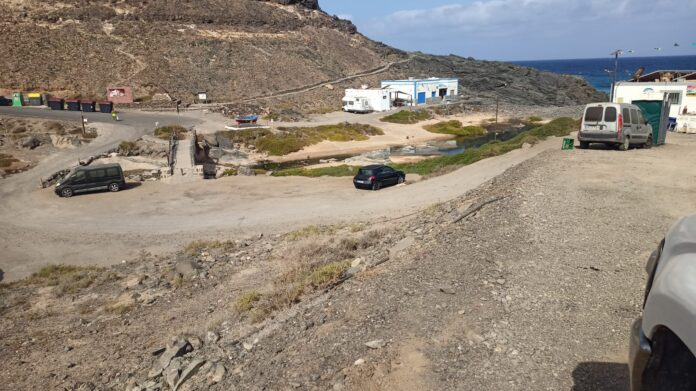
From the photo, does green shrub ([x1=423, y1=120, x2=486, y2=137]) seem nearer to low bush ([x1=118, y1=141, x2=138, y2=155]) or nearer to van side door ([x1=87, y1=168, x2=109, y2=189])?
low bush ([x1=118, y1=141, x2=138, y2=155])

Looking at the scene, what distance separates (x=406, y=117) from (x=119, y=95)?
4535 cm

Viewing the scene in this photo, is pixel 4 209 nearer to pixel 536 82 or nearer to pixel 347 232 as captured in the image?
pixel 347 232

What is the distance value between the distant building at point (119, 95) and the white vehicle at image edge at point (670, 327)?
3167 inches

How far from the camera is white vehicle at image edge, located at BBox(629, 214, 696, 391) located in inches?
115

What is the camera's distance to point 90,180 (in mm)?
30469

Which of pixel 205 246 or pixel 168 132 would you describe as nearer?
pixel 205 246

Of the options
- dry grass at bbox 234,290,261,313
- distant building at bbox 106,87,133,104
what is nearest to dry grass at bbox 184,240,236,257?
dry grass at bbox 234,290,261,313

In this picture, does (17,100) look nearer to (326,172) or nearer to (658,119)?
(326,172)

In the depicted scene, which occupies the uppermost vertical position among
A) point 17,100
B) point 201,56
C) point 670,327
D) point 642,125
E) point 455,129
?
point 201,56

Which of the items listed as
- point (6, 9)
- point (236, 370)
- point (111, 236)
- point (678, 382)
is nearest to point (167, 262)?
point (111, 236)

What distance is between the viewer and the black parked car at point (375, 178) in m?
30.2

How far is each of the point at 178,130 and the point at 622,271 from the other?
172 feet

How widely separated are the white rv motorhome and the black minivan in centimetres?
5824

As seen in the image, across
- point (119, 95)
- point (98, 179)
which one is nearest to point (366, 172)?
point (98, 179)
